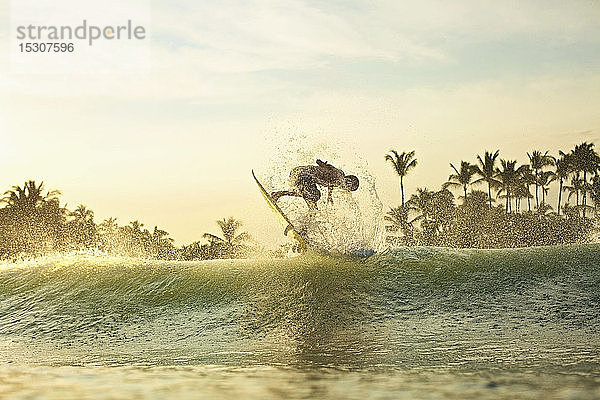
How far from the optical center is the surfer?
12930 millimetres

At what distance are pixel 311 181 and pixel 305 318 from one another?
3.92m

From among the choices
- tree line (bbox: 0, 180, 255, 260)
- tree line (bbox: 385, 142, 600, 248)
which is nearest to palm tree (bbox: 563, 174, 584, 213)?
tree line (bbox: 385, 142, 600, 248)

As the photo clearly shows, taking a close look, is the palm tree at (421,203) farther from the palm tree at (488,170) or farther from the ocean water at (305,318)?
the ocean water at (305,318)

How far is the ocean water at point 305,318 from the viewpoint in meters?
2.44

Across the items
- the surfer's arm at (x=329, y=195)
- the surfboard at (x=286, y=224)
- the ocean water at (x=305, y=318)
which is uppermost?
the surfer's arm at (x=329, y=195)

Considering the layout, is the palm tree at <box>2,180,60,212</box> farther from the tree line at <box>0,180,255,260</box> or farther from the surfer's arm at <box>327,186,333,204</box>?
the surfer's arm at <box>327,186,333,204</box>

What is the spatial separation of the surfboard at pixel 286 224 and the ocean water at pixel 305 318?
1.29 ft

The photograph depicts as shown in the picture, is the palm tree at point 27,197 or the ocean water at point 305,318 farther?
the palm tree at point 27,197

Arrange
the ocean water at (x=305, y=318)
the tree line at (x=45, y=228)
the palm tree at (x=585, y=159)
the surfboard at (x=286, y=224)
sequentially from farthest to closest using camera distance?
the palm tree at (x=585, y=159)
the tree line at (x=45, y=228)
the surfboard at (x=286, y=224)
the ocean water at (x=305, y=318)

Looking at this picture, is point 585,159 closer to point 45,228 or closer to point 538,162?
point 538,162

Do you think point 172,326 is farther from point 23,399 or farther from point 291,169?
point 23,399

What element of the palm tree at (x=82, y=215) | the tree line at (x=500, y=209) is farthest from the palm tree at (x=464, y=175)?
the palm tree at (x=82, y=215)

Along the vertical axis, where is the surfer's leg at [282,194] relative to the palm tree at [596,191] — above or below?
below

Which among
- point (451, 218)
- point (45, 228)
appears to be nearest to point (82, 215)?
point (45, 228)
